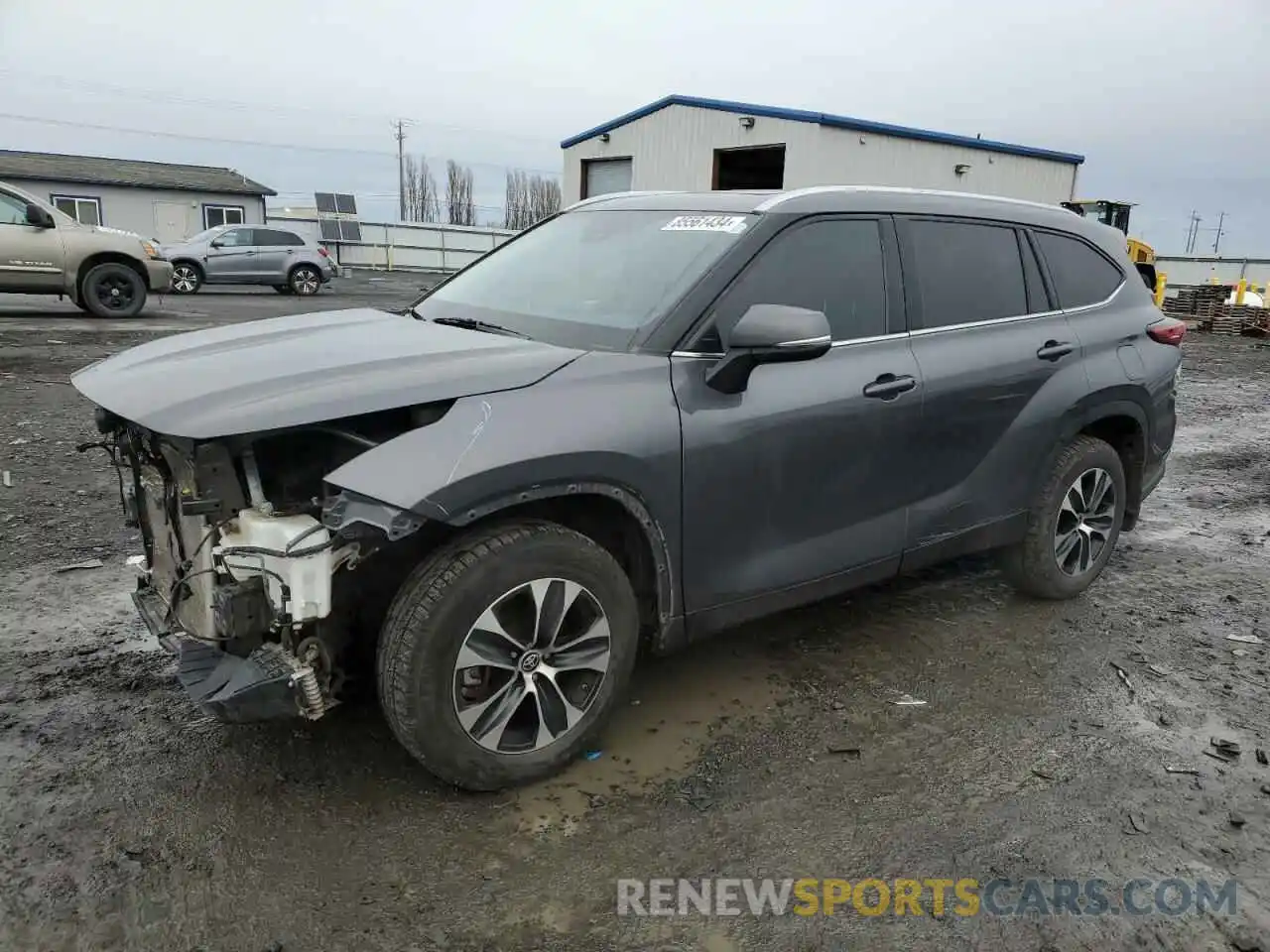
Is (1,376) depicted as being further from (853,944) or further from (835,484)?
(853,944)

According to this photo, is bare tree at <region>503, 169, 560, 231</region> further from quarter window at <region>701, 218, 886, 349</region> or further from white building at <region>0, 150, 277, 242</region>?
quarter window at <region>701, 218, 886, 349</region>

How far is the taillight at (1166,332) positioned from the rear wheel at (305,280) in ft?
A: 70.1

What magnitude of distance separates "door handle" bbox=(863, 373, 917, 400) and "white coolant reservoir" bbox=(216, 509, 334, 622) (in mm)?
2006

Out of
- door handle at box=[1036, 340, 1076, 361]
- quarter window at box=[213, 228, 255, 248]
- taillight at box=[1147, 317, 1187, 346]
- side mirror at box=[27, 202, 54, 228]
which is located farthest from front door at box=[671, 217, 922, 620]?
quarter window at box=[213, 228, 255, 248]

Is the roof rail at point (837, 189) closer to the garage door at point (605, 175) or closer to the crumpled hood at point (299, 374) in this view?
the crumpled hood at point (299, 374)

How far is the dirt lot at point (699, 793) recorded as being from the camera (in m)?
2.37

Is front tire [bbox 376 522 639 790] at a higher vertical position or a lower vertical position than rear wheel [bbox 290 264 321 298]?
lower

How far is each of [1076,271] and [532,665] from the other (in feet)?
10.9

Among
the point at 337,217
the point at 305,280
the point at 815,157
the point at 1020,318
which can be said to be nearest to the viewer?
the point at 1020,318

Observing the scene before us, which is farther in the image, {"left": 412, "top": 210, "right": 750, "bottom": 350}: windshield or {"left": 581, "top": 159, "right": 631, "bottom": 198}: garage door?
{"left": 581, "top": 159, "right": 631, "bottom": 198}: garage door

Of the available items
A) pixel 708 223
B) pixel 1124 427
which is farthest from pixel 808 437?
pixel 1124 427

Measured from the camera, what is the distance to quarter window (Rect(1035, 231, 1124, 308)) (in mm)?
4344

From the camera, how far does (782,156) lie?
69.7 feet

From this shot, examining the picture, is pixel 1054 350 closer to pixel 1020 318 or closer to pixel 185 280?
pixel 1020 318
